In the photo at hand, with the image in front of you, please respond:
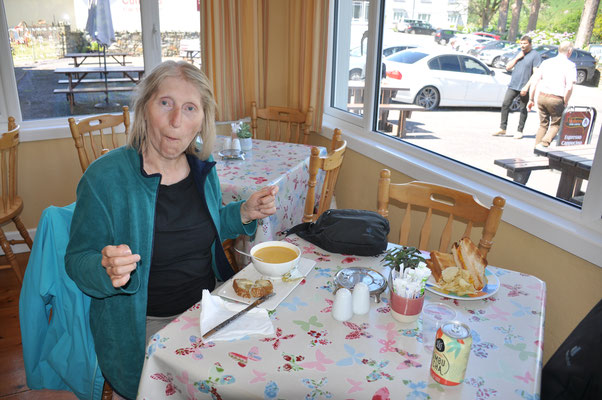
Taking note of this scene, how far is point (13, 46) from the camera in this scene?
2.95 meters

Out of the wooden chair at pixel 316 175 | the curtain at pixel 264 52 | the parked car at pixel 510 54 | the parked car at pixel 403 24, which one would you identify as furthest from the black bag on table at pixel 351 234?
the curtain at pixel 264 52

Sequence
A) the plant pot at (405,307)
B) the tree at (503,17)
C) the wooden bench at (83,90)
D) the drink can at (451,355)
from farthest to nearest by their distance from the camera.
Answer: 1. the wooden bench at (83,90)
2. the tree at (503,17)
3. the plant pot at (405,307)
4. the drink can at (451,355)

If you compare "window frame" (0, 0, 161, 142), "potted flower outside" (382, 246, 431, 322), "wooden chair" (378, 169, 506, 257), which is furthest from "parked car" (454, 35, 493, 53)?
"window frame" (0, 0, 161, 142)

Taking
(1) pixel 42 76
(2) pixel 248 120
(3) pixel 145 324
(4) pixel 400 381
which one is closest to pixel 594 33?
(4) pixel 400 381

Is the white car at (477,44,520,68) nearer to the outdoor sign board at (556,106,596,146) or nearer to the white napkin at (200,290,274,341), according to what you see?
the outdoor sign board at (556,106,596,146)

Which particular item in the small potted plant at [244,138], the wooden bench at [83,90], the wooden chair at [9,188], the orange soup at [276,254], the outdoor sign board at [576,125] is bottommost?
the wooden chair at [9,188]

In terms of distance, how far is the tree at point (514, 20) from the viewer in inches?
78.2

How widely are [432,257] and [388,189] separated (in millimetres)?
378

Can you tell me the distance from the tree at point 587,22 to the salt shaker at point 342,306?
4.73ft

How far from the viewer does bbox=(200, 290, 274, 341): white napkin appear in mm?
984

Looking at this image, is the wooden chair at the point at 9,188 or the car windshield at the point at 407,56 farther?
the car windshield at the point at 407,56

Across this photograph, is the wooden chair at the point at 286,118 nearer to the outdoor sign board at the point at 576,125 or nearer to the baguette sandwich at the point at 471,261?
the outdoor sign board at the point at 576,125

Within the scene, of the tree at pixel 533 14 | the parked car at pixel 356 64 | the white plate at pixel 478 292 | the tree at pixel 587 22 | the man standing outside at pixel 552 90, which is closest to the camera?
the white plate at pixel 478 292

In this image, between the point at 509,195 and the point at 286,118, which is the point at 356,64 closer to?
the point at 286,118
